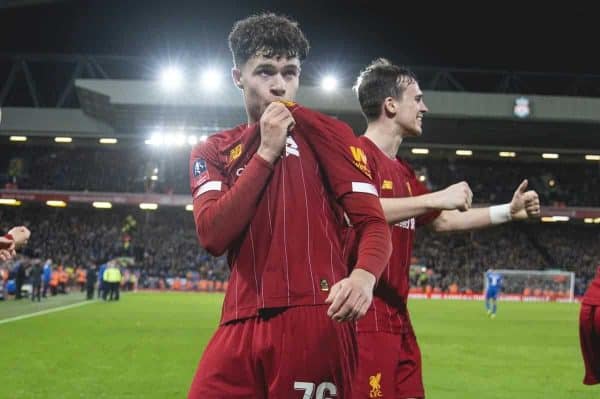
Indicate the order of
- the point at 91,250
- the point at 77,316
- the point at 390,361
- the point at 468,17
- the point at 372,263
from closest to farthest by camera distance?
the point at 372,263 < the point at 390,361 < the point at 77,316 < the point at 468,17 < the point at 91,250

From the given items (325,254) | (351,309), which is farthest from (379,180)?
(351,309)

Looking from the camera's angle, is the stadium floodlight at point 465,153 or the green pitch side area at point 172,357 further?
the stadium floodlight at point 465,153

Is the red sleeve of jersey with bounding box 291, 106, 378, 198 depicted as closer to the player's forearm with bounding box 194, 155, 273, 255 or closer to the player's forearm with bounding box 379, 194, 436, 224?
the player's forearm with bounding box 194, 155, 273, 255

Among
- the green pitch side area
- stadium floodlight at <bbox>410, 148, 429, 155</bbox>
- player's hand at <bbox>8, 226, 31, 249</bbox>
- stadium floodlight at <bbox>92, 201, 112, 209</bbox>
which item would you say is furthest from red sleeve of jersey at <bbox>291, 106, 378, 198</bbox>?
stadium floodlight at <bbox>92, 201, 112, 209</bbox>

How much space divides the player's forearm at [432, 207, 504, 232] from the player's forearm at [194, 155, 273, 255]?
262 cm

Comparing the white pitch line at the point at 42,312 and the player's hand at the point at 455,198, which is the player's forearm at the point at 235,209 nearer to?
the player's hand at the point at 455,198

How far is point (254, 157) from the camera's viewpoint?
8.30ft

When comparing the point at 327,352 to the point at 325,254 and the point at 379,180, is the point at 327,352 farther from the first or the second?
the point at 379,180

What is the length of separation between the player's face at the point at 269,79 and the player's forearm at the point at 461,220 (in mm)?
2326

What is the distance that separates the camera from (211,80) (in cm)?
3991

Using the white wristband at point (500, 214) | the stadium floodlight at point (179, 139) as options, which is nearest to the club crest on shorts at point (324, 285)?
the white wristband at point (500, 214)

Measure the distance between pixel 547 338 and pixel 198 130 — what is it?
101 ft

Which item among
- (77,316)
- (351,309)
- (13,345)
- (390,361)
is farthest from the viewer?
(77,316)

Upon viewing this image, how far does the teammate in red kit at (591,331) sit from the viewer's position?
4422 mm
